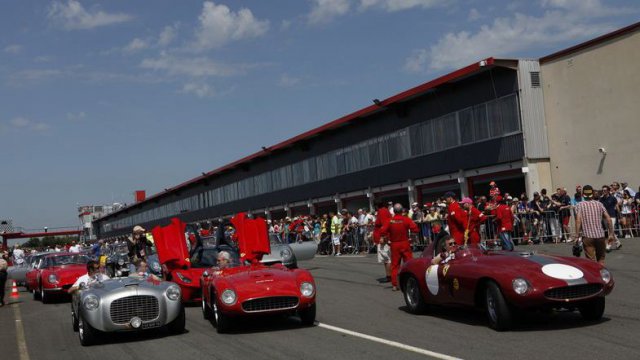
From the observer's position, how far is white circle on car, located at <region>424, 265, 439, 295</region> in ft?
33.8

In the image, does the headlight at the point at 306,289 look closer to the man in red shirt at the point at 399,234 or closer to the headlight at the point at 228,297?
the headlight at the point at 228,297

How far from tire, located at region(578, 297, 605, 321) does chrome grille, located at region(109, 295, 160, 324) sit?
567 cm

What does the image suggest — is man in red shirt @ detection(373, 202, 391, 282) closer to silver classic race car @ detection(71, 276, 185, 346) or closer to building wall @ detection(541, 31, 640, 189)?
silver classic race car @ detection(71, 276, 185, 346)

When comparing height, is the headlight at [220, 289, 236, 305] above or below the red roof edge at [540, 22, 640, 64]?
below

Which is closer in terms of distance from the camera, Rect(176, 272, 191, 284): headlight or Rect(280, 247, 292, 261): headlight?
Rect(176, 272, 191, 284): headlight

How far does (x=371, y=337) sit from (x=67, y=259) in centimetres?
1309

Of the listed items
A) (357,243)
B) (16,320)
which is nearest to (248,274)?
(16,320)

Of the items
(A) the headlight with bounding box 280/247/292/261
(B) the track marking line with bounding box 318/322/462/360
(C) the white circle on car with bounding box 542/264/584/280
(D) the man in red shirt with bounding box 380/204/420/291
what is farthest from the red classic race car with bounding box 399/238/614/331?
(A) the headlight with bounding box 280/247/292/261

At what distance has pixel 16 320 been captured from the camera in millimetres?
14500

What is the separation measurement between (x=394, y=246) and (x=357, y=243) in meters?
13.9

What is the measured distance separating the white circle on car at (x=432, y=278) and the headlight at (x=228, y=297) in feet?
9.21

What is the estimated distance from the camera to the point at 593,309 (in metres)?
9.06

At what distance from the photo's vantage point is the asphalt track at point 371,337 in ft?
25.5

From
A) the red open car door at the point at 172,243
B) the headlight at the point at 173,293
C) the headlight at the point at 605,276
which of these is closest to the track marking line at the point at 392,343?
the headlight at the point at 173,293
